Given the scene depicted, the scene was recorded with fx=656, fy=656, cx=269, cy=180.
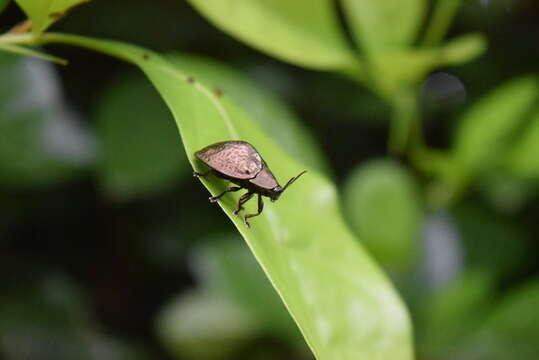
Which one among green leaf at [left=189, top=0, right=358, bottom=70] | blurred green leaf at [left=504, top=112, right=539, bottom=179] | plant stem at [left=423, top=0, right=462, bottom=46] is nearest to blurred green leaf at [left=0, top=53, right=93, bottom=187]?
green leaf at [left=189, top=0, right=358, bottom=70]

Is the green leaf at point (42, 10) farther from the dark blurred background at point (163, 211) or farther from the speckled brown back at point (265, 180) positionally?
the dark blurred background at point (163, 211)

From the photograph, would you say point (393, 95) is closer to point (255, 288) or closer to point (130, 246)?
point (255, 288)

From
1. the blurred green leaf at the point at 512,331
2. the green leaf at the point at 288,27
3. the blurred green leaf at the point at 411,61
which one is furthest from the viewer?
the blurred green leaf at the point at 512,331

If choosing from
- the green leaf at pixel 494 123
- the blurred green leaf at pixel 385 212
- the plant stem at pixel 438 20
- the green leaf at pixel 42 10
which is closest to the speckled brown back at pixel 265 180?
the green leaf at pixel 42 10

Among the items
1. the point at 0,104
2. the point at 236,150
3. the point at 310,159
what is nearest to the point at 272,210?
the point at 236,150

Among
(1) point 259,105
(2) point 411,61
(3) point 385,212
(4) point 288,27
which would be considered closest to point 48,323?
(1) point 259,105

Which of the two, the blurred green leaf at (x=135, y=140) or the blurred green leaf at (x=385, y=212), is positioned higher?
the blurred green leaf at (x=135, y=140)

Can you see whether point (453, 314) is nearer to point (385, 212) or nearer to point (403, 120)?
point (385, 212)
